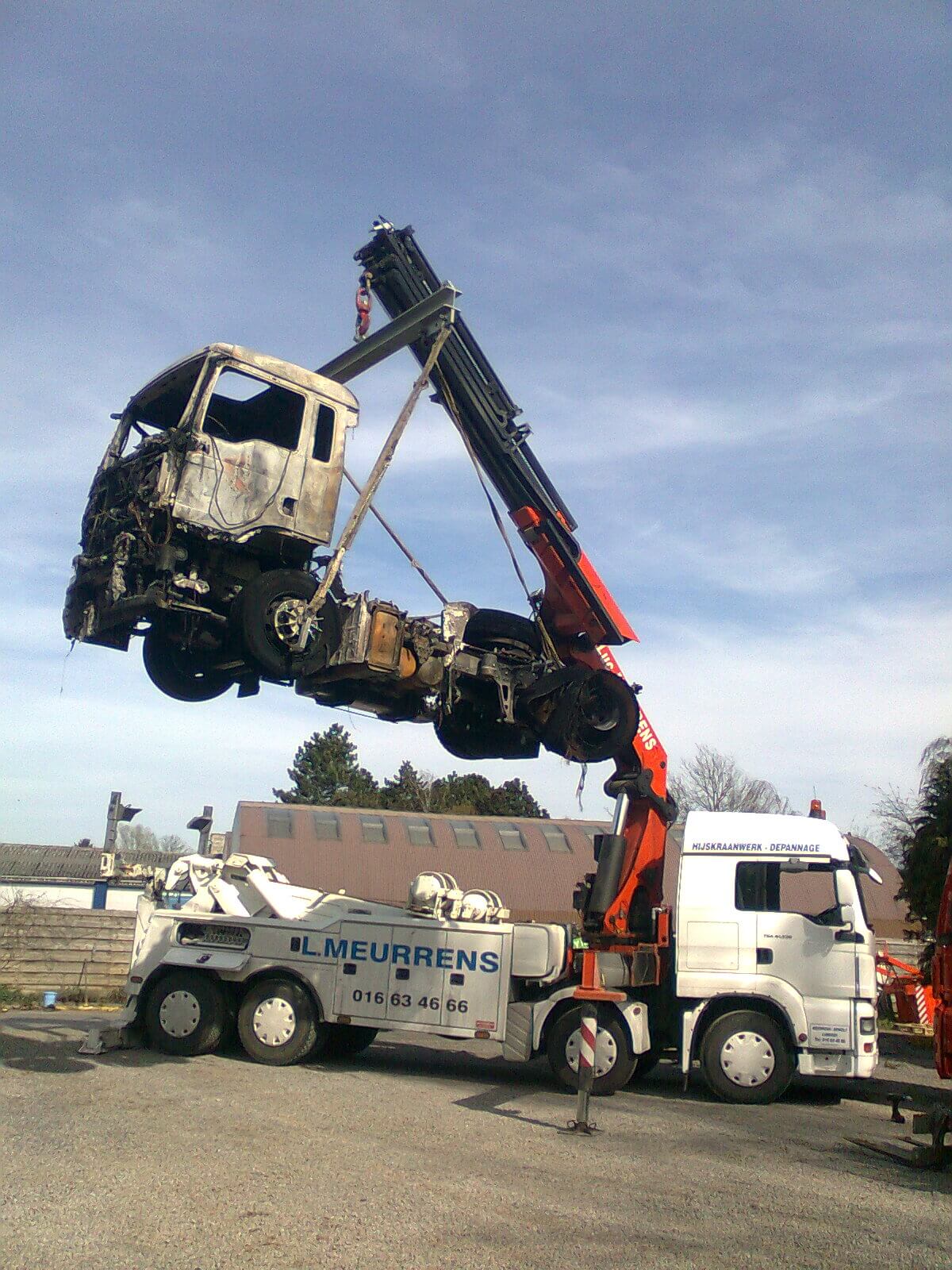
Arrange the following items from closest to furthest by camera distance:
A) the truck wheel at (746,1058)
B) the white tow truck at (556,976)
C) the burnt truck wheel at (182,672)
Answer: the burnt truck wheel at (182,672), the truck wheel at (746,1058), the white tow truck at (556,976)

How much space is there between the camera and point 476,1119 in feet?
29.5

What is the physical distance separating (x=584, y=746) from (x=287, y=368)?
196 inches

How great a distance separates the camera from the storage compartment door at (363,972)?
1156 centimetres

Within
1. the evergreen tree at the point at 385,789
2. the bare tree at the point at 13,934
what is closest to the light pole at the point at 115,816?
the bare tree at the point at 13,934

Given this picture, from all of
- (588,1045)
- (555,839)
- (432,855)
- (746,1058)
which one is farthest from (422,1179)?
(555,839)

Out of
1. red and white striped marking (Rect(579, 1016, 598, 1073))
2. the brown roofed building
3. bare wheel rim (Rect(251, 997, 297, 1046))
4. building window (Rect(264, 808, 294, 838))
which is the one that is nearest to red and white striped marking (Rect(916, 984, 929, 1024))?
the brown roofed building

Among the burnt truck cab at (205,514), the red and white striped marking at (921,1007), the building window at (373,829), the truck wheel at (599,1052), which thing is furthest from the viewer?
the building window at (373,829)

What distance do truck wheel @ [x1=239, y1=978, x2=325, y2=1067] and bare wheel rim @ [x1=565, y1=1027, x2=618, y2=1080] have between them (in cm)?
274

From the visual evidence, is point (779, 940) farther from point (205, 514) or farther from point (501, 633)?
point (205, 514)

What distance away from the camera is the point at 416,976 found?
37.9 ft

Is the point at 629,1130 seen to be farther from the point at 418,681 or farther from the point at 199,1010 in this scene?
the point at 199,1010

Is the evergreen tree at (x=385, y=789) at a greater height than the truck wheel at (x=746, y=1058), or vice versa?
the evergreen tree at (x=385, y=789)

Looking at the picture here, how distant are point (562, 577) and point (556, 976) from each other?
4.23m

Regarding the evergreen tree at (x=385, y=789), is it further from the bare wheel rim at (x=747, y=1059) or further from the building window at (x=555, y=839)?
the bare wheel rim at (x=747, y=1059)
